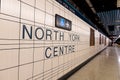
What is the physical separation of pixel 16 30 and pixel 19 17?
0.74ft

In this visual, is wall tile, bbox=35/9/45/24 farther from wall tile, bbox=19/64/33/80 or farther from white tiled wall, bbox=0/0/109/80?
wall tile, bbox=19/64/33/80

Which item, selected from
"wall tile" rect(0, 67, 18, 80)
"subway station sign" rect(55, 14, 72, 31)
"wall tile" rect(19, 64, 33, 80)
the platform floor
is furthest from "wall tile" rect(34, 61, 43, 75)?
the platform floor

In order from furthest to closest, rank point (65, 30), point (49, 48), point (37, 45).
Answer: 1. point (65, 30)
2. point (49, 48)
3. point (37, 45)

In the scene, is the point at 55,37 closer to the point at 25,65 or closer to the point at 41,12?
the point at 41,12

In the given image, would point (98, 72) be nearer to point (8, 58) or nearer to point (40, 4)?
point (40, 4)

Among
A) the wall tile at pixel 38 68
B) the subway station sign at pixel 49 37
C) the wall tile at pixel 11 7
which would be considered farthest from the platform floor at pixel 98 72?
the wall tile at pixel 11 7

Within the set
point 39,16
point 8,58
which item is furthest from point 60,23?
point 8,58

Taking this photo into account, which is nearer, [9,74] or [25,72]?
[9,74]

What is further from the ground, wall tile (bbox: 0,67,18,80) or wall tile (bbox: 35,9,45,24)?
wall tile (bbox: 35,9,45,24)

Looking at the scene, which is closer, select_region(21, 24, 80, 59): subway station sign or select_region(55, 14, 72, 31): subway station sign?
→ select_region(21, 24, 80, 59): subway station sign

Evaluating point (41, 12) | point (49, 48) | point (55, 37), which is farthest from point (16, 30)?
point (55, 37)

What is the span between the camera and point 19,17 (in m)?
2.17

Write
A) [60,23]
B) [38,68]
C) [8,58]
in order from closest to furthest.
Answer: [8,58] → [38,68] → [60,23]

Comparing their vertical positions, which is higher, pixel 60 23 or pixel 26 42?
pixel 60 23
